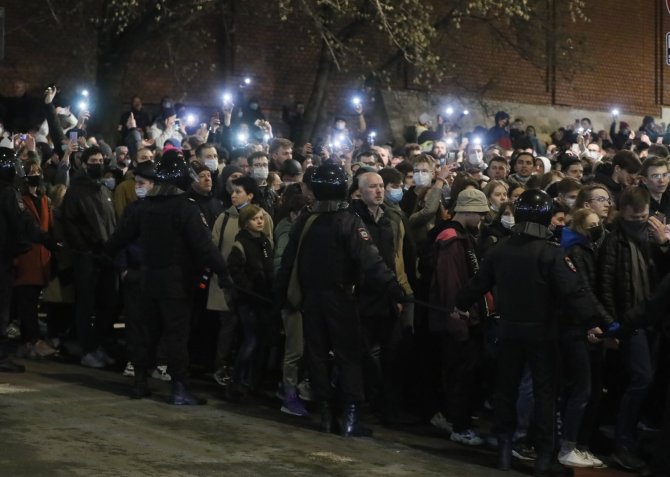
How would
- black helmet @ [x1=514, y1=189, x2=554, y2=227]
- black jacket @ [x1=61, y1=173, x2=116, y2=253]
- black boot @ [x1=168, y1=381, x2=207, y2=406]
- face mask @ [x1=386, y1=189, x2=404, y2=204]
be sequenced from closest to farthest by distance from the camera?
black helmet @ [x1=514, y1=189, x2=554, y2=227]
black boot @ [x1=168, y1=381, x2=207, y2=406]
face mask @ [x1=386, y1=189, x2=404, y2=204]
black jacket @ [x1=61, y1=173, x2=116, y2=253]

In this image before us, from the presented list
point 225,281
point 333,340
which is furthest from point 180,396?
point 333,340

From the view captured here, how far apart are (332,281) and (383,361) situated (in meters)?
1.28

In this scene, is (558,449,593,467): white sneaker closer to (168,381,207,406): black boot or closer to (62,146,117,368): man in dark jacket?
(168,381,207,406): black boot

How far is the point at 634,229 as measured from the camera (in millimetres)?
9453

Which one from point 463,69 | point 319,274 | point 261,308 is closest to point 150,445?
point 319,274

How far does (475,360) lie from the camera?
33.1 ft

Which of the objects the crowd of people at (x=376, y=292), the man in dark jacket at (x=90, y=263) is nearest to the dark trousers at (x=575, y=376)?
the crowd of people at (x=376, y=292)

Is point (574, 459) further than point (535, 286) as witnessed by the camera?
Yes

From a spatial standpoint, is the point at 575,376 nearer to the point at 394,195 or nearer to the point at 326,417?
the point at 326,417

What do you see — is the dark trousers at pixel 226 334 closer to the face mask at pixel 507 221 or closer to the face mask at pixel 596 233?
the face mask at pixel 507 221

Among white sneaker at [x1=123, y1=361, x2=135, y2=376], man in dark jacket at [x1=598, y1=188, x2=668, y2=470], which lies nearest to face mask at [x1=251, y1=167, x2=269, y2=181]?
white sneaker at [x1=123, y1=361, x2=135, y2=376]

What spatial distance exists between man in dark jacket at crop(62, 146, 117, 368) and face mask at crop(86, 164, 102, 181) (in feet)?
0.86

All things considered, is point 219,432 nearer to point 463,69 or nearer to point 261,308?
point 261,308

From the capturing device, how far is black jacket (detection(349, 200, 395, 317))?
10.1 m
